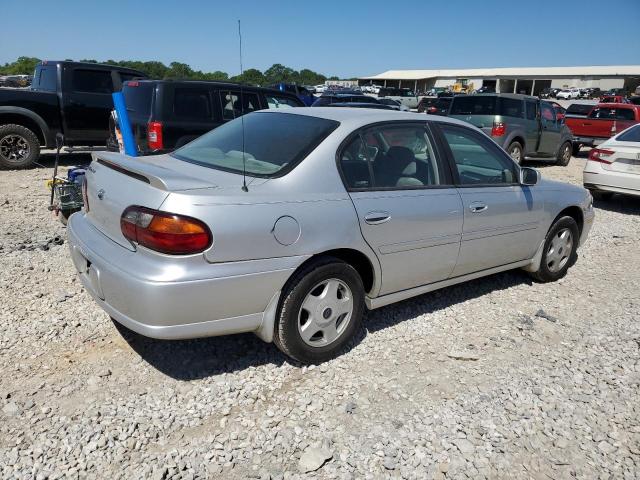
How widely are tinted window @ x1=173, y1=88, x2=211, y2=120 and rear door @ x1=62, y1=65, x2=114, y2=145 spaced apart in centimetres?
327

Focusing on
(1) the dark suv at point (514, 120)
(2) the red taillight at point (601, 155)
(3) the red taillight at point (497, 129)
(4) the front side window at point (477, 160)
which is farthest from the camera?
(1) the dark suv at point (514, 120)

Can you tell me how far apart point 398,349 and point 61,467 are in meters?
2.15

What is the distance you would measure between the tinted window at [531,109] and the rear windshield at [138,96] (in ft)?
29.5

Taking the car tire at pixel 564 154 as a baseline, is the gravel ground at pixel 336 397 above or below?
below

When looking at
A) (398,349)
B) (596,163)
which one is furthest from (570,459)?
(596,163)

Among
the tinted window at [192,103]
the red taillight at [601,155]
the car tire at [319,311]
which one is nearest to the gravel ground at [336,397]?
the car tire at [319,311]

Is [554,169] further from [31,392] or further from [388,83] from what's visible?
[388,83]

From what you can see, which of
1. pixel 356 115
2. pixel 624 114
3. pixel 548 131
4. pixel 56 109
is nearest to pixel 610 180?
pixel 548 131

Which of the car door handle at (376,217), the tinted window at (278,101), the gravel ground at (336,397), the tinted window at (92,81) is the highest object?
the tinted window at (92,81)

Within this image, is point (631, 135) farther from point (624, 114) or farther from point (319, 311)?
point (319, 311)

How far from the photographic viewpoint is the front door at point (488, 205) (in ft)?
12.9

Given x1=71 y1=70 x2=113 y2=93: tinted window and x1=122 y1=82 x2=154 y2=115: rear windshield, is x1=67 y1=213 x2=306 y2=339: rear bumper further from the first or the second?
x1=71 y1=70 x2=113 y2=93: tinted window

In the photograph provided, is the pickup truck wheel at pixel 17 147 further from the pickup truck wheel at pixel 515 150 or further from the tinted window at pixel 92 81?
the pickup truck wheel at pixel 515 150

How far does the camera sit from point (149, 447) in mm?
2549
